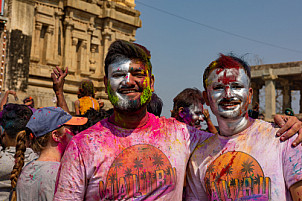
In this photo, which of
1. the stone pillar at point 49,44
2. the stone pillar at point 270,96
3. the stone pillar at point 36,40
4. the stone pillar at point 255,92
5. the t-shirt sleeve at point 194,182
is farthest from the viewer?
the stone pillar at point 255,92

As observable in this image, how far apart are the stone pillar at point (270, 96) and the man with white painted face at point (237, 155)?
20.4 m

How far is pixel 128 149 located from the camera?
93.8 inches

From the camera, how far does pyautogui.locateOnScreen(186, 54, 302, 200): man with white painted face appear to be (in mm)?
2168

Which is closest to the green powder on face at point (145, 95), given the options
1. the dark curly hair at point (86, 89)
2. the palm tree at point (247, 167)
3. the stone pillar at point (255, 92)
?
the palm tree at point (247, 167)

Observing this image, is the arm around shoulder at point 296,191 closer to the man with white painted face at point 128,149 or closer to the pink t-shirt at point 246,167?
the pink t-shirt at point 246,167

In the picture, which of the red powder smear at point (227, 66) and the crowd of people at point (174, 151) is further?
the red powder smear at point (227, 66)

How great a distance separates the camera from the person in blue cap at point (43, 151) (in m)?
2.88

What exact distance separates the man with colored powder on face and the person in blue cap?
638 mm

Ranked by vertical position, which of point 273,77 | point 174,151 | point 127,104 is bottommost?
point 174,151

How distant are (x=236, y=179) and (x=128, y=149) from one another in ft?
2.43

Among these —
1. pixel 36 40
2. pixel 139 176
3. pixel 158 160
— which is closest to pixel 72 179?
pixel 139 176

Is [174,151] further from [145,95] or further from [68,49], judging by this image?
[68,49]

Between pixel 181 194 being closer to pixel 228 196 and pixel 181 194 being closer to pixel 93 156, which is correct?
pixel 228 196

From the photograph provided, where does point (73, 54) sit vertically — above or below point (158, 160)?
above
